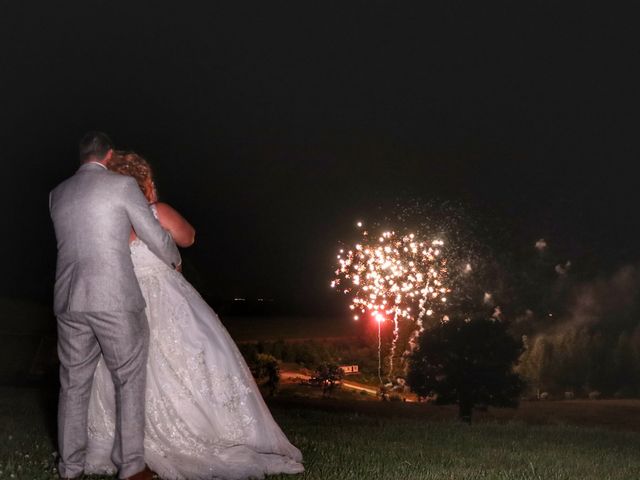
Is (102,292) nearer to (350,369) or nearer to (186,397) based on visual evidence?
(186,397)

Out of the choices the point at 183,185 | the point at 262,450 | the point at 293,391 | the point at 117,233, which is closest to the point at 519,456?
the point at 262,450

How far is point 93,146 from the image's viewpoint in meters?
5.70

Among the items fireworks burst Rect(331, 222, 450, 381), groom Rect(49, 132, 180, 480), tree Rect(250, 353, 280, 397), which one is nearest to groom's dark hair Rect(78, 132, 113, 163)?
groom Rect(49, 132, 180, 480)

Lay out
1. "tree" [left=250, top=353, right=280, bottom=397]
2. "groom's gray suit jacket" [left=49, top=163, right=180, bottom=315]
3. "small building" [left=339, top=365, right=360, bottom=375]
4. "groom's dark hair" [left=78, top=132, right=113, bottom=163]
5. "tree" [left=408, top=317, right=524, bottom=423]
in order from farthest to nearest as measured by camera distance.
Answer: "small building" [left=339, top=365, right=360, bottom=375], "tree" [left=250, top=353, right=280, bottom=397], "tree" [left=408, top=317, right=524, bottom=423], "groom's dark hair" [left=78, top=132, right=113, bottom=163], "groom's gray suit jacket" [left=49, top=163, right=180, bottom=315]

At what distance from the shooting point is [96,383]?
6309 mm

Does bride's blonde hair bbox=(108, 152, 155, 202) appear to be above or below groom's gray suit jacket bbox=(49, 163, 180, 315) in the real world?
above

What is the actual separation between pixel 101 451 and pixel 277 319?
3552cm

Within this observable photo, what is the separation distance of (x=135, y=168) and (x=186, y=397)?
4.83 ft

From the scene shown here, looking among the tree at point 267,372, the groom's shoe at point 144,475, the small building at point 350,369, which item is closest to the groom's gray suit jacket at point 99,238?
the groom's shoe at point 144,475

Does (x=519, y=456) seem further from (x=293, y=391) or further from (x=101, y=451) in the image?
(x=293, y=391)

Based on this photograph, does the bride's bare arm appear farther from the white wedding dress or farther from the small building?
the small building

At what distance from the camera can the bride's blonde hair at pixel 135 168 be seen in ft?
19.3

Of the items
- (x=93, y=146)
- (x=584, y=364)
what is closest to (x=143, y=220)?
(x=93, y=146)

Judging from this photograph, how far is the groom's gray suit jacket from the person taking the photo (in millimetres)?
5484
